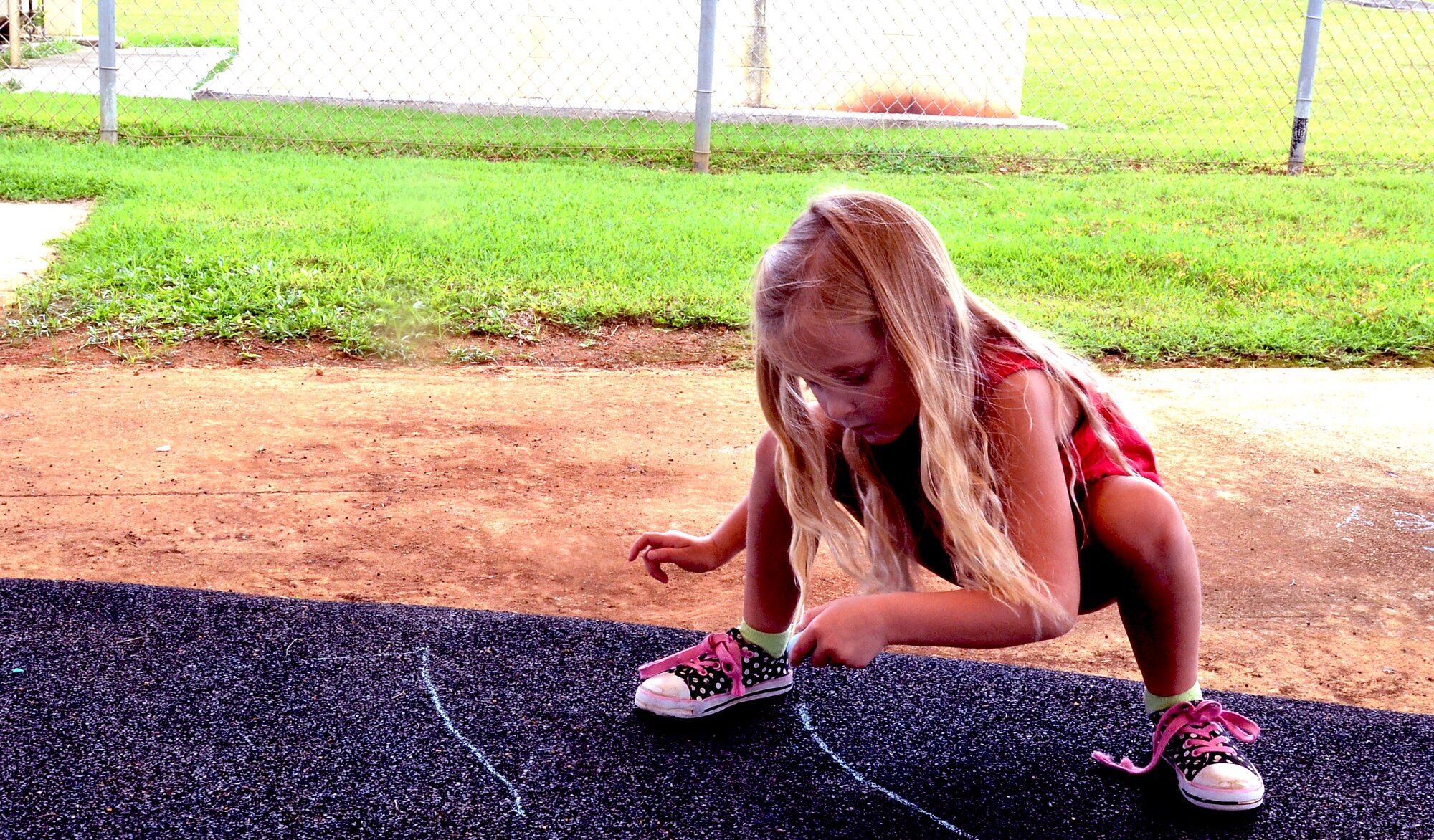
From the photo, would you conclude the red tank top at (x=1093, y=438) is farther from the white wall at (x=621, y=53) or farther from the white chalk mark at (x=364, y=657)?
the white wall at (x=621, y=53)

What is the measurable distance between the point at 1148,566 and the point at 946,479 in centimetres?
31

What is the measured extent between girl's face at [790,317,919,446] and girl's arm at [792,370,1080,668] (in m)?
0.14

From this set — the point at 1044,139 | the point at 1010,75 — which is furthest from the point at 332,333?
the point at 1010,75

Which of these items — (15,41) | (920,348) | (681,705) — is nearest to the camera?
(920,348)

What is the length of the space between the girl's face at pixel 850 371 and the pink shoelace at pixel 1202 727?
23.7 inches

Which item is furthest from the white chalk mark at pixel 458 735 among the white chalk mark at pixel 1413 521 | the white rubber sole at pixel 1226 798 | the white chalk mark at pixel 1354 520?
the white chalk mark at pixel 1413 521

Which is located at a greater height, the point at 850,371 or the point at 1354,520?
the point at 850,371

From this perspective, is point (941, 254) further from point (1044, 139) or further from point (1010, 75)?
point (1010, 75)

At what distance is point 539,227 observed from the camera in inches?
217

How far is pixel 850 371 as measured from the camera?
1.67 metres

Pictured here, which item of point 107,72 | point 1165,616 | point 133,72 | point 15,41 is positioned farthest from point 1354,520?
point 15,41

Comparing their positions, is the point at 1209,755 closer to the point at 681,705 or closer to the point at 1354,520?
the point at 681,705

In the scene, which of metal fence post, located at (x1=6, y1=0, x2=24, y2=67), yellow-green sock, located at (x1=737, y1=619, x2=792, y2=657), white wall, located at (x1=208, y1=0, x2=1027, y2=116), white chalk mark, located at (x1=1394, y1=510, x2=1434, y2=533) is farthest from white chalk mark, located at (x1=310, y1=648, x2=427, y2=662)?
metal fence post, located at (x1=6, y1=0, x2=24, y2=67)

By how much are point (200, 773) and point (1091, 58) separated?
34.2 feet
